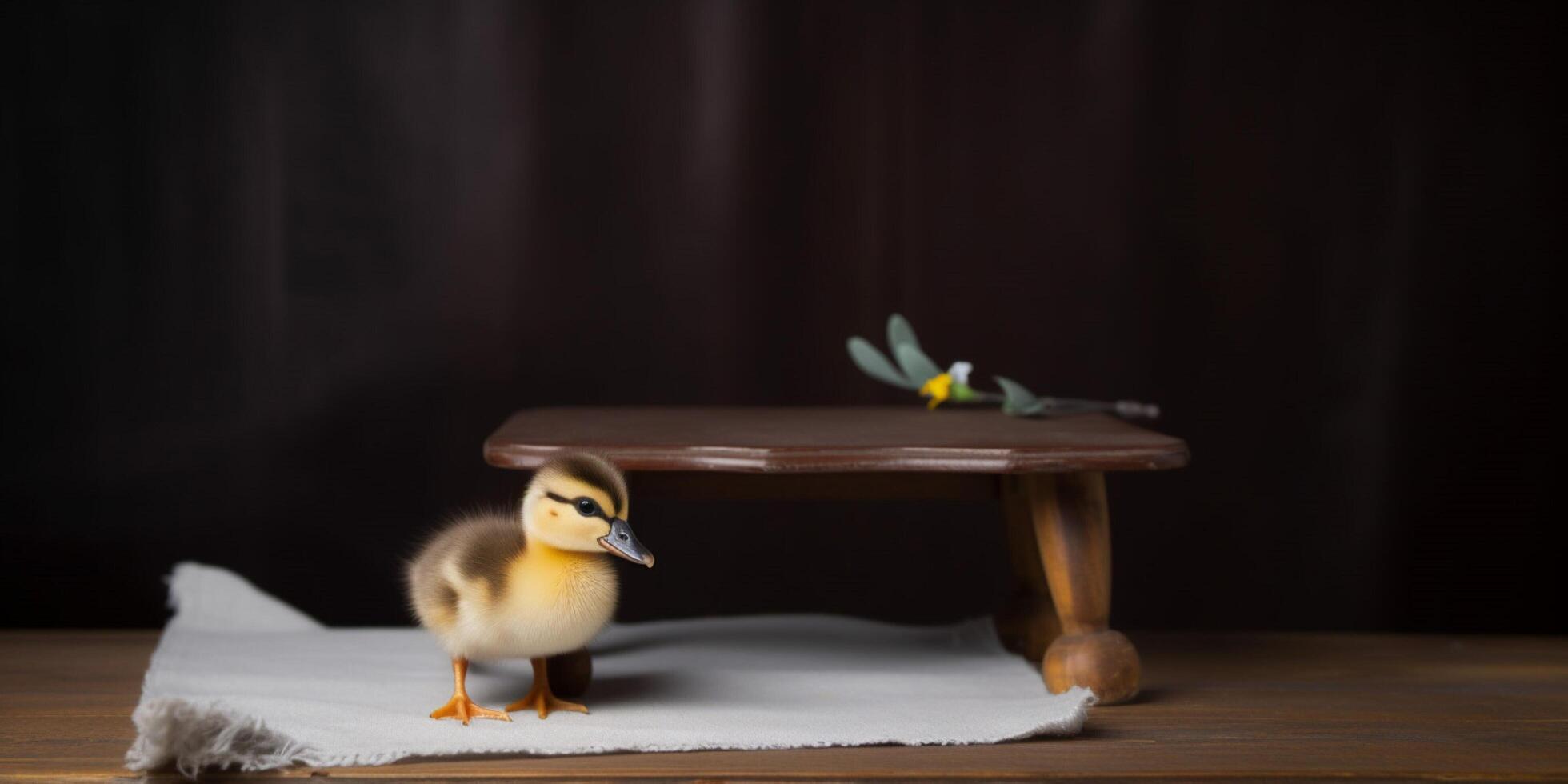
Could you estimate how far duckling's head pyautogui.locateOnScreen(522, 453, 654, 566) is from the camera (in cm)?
155

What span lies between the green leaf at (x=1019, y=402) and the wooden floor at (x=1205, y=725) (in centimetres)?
35

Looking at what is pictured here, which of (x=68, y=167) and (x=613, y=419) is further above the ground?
(x=68, y=167)

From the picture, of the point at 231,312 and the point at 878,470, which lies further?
the point at 231,312

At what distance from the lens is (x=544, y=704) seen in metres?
1.66

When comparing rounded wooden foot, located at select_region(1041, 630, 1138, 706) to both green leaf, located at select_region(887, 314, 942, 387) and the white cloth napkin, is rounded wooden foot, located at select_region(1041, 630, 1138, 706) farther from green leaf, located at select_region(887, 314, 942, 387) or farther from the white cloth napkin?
green leaf, located at select_region(887, 314, 942, 387)

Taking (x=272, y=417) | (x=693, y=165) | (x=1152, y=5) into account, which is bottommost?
(x=272, y=417)

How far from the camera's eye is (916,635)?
214cm

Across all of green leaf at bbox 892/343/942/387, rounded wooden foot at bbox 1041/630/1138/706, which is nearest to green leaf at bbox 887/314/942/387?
green leaf at bbox 892/343/942/387

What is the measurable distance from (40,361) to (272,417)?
0.34 m

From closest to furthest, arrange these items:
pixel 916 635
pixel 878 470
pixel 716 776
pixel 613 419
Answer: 1. pixel 716 776
2. pixel 878 470
3. pixel 613 419
4. pixel 916 635

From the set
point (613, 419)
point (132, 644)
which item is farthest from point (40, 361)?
point (613, 419)

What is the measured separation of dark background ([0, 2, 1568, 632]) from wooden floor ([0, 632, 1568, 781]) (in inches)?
12.6

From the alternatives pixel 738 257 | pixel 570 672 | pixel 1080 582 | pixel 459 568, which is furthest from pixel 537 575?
pixel 738 257

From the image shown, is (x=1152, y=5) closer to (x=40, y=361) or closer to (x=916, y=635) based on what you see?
(x=916, y=635)
